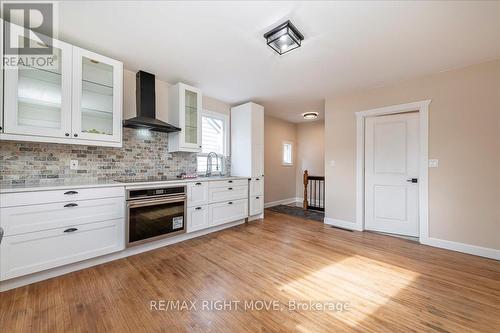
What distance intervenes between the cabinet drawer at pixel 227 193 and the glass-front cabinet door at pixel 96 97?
5.11 feet

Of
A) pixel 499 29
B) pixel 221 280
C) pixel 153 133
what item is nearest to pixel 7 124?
pixel 153 133

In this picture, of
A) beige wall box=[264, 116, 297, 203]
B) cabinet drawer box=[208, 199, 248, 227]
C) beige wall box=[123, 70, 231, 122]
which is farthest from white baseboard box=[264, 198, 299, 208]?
beige wall box=[123, 70, 231, 122]

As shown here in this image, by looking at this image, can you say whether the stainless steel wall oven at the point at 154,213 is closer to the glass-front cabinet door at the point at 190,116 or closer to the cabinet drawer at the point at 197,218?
the cabinet drawer at the point at 197,218

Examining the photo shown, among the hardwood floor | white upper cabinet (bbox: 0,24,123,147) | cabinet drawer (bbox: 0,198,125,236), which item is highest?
white upper cabinet (bbox: 0,24,123,147)

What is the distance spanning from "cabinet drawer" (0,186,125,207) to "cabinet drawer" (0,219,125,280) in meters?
0.30

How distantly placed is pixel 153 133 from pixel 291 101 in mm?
2830

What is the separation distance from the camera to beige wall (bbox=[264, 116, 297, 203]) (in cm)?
565

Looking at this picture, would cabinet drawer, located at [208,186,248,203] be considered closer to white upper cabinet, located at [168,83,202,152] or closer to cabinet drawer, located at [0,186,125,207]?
white upper cabinet, located at [168,83,202,152]

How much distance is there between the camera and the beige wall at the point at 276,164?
5650mm

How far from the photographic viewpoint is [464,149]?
2.78 m

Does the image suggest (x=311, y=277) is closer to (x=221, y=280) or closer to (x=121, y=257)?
(x=221, y=280)

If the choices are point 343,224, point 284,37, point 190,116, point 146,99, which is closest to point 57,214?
point 146,99

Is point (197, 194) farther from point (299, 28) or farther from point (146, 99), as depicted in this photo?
point (299, 28)

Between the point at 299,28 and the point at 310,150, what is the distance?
4.64m
